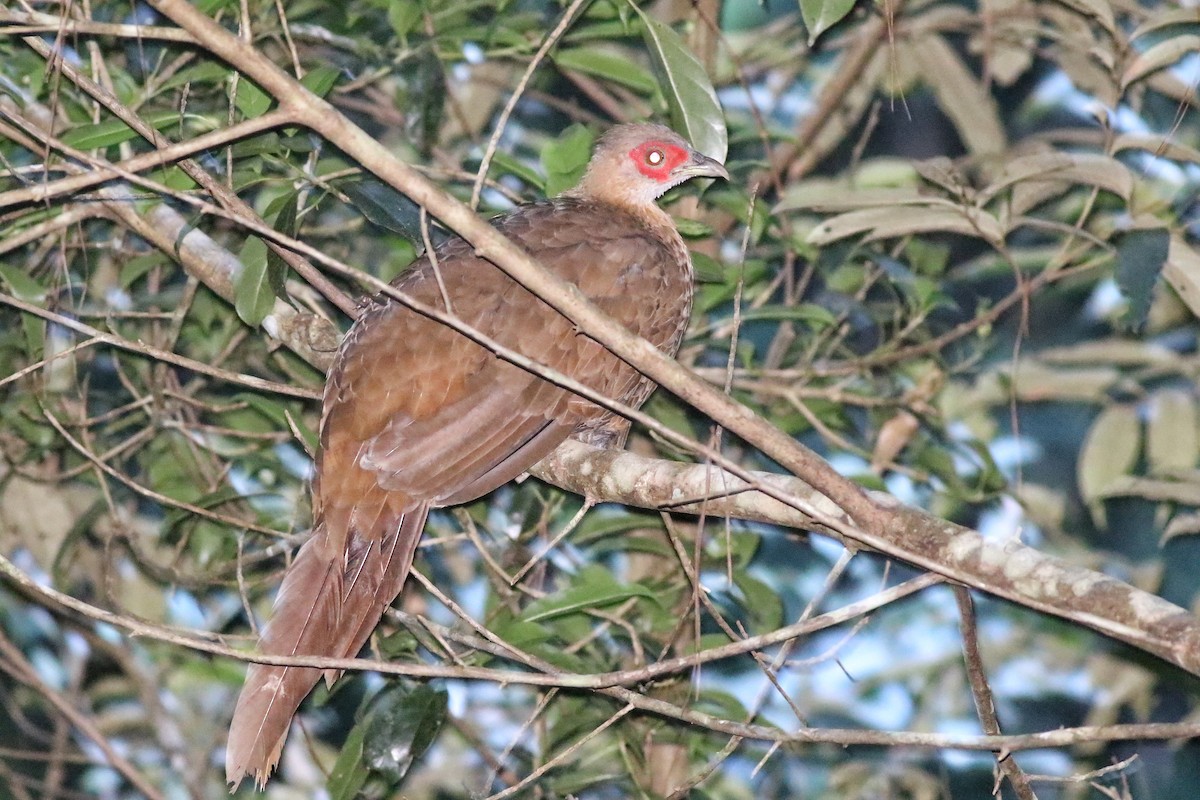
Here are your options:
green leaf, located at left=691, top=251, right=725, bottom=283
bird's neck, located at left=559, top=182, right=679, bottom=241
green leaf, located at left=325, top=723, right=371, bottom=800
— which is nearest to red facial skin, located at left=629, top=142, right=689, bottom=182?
bird's neck, located at left=559, top=182, right=679, bottom=241

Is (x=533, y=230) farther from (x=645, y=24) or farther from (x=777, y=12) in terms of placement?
(x=777, y=12)

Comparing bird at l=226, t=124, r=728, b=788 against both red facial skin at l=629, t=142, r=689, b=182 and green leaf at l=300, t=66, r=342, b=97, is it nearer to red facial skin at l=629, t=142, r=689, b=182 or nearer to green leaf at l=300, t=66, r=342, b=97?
green leaf at l=300, t=66, r=342, b=97

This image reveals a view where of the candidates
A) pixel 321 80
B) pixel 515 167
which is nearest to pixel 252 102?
pixel 321 80

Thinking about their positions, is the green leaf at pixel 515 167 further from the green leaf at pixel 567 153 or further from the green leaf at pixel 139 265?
the green leaf at pixel 139 265

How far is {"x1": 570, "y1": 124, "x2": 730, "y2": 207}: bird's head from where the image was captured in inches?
202

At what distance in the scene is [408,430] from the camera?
399 centimetres

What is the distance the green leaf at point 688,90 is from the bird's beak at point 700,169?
576mm

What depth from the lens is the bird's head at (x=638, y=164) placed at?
5.12m

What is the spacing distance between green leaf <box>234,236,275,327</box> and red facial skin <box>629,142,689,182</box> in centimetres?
171

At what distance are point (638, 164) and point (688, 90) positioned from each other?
43.6 inches

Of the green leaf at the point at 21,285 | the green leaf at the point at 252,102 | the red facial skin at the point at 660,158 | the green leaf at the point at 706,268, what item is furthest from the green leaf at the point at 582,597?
the green leaf at the point at 21,285

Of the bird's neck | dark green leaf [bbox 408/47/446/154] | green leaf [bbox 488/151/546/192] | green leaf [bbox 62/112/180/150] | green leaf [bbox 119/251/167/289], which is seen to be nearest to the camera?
green leaf [bbox 62/112/180/150]

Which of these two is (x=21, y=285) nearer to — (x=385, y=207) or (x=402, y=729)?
(x=385, y=207)

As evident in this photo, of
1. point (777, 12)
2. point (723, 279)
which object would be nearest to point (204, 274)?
point (723, 279)
